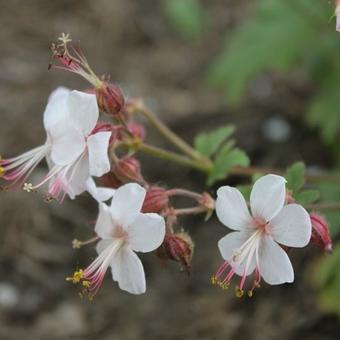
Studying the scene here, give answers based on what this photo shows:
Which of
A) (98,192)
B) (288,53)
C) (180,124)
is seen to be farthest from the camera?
(180,124)

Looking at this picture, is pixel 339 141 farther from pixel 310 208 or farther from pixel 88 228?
pixel 310 208

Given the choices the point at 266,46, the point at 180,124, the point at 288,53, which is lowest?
the point at 180,124

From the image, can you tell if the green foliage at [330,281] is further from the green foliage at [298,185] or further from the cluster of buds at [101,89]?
the cluster of buds at [101,89]

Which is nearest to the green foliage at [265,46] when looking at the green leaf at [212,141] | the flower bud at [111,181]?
the green leaf at [212,141]

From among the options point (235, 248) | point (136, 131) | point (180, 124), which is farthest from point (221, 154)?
point (180, 124)

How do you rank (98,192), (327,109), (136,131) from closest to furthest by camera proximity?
(98,192) → (136,131) → (327,109)

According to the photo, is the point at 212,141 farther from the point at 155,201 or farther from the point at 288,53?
the point at 288,53
